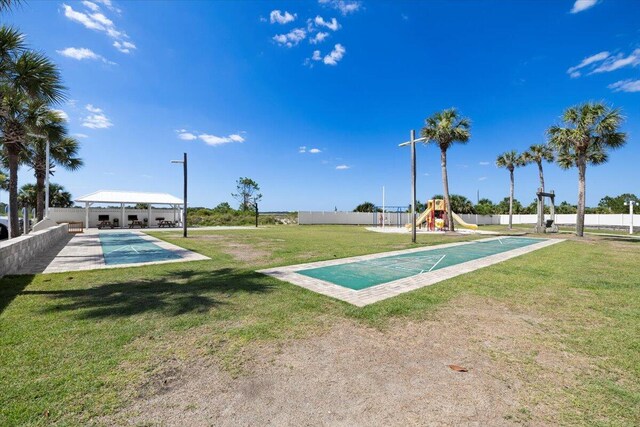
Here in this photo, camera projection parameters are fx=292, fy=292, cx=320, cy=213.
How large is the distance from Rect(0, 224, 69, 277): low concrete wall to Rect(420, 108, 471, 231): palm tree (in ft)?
77.4

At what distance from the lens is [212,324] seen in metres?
4.12

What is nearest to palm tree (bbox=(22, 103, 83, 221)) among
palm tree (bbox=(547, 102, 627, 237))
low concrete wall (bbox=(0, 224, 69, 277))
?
low concrete wall (bbox=(0, 224, 69, 277))

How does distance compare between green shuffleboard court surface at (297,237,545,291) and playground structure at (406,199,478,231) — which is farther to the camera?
playground structure at (406,199,478,231)

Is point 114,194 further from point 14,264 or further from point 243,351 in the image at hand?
point 243,351

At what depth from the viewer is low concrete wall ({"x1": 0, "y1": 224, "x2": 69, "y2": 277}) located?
21.8 feet

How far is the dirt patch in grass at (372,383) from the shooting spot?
2.27 meters

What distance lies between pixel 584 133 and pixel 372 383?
72.6 feet

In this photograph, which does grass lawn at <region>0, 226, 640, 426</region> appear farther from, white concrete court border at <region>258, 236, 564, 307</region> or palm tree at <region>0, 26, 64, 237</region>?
palm tree at <region>0, 26, 64, 237</region>

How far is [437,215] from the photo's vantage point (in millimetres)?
34750

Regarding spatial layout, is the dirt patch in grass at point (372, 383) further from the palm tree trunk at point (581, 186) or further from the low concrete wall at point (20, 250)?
the palm tree trunk at point (581, 186)

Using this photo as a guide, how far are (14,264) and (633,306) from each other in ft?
43.3

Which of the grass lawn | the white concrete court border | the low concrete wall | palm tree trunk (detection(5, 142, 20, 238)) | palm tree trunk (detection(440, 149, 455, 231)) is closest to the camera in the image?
the grass lawn

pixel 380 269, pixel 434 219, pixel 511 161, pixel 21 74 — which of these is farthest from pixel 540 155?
pixel 21 74

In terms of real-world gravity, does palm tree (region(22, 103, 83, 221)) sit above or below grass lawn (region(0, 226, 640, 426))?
above
